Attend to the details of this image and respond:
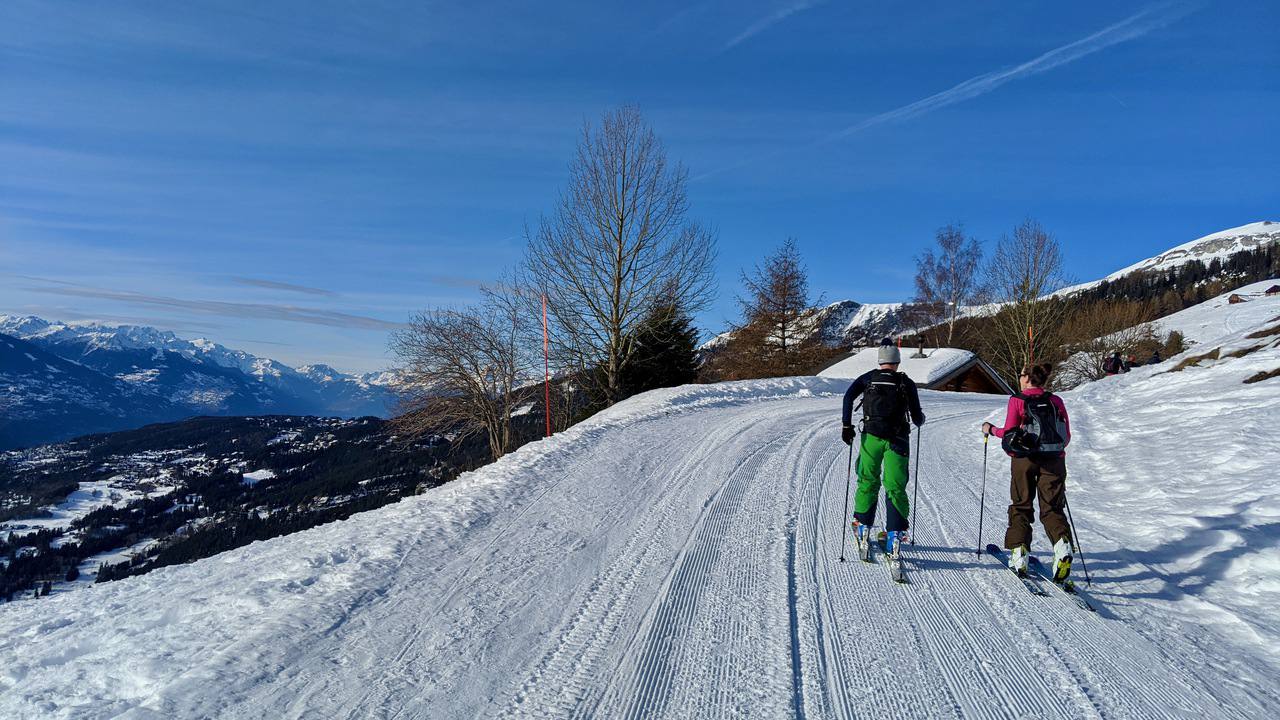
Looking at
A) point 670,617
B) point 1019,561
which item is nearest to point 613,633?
point 670,617

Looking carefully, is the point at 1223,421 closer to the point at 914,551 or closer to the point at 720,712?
the point at 914,551

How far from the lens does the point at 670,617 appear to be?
3.88 metres

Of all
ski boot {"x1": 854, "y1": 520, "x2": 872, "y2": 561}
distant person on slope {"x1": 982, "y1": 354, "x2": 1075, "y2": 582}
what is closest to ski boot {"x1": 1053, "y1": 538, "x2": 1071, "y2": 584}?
distant person on slope {"x1": 982, "y1": 354, "x2": 1075, "y2": 582}

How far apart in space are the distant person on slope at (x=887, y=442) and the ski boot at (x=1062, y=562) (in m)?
1.11

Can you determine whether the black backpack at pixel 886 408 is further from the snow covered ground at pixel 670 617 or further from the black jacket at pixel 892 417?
Answer: the snow covered ground at pixel 670 617

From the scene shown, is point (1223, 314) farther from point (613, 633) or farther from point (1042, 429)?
point (613, 633)

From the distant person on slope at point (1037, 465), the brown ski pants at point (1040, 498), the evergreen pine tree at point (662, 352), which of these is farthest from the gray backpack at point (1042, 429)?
the evergreen pine tree at point (662, 352)

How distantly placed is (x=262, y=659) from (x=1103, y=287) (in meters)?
185

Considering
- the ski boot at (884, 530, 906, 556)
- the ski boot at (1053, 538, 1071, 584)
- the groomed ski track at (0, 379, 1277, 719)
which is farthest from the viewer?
the ski boot at (884, 530, 906, 556)

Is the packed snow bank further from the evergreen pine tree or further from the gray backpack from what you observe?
the gray backpack

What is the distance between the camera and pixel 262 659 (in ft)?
10.6

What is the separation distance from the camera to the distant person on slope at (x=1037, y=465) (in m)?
4.69

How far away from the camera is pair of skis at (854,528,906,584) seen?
4.66 meters

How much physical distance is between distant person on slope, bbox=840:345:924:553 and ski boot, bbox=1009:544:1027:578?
88 cm
